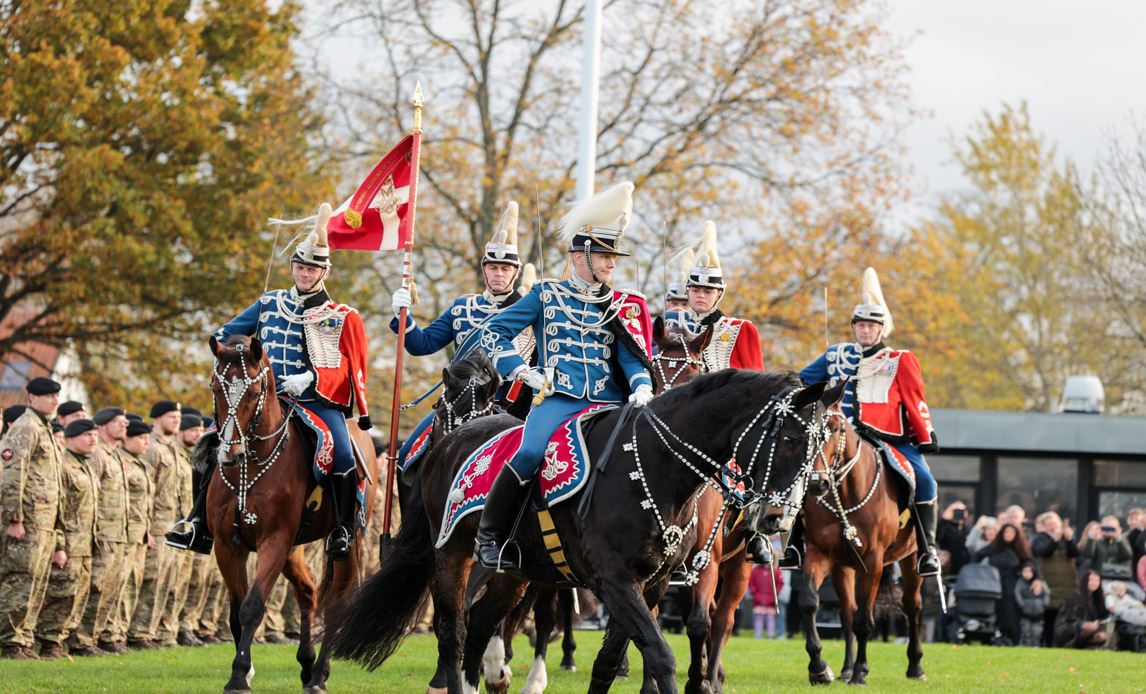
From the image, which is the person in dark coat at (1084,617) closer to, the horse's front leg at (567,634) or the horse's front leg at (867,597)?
the horse's front leg at (867,597)

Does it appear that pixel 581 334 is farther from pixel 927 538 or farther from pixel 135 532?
pixel 135 532

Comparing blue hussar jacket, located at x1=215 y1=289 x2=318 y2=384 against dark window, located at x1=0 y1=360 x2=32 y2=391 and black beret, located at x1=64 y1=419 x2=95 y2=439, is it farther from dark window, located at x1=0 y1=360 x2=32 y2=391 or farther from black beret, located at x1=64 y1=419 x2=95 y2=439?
dark window, located at x1=0 y1=360 x2=32 y2=391

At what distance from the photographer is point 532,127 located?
27219 millimetres

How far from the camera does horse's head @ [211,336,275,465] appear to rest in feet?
30.8

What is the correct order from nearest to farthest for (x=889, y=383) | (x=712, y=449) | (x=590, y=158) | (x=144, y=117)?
(x=712, y=449) → (x=889, y=383) → (x=590, y=158) → (x=144, y=117)

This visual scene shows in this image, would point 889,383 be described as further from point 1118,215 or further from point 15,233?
point 1118,215

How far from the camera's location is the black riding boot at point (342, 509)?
410 inches

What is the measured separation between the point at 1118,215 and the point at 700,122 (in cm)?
1287

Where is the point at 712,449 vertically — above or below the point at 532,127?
below

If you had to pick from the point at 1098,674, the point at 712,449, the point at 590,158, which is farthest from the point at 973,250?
the point at 712,449

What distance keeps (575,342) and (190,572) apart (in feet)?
26.6

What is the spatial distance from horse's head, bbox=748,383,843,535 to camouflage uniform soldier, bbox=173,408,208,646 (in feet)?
29.9

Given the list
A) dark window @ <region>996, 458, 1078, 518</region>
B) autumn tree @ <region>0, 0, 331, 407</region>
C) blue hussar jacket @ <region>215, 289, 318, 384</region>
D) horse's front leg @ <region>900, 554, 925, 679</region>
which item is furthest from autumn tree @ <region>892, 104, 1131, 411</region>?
blue hussar jacket @ <region>215, 289, 318, 384</region>

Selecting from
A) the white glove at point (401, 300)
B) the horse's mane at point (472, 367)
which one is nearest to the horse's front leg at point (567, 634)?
the horse's mane at point (472, 367)
